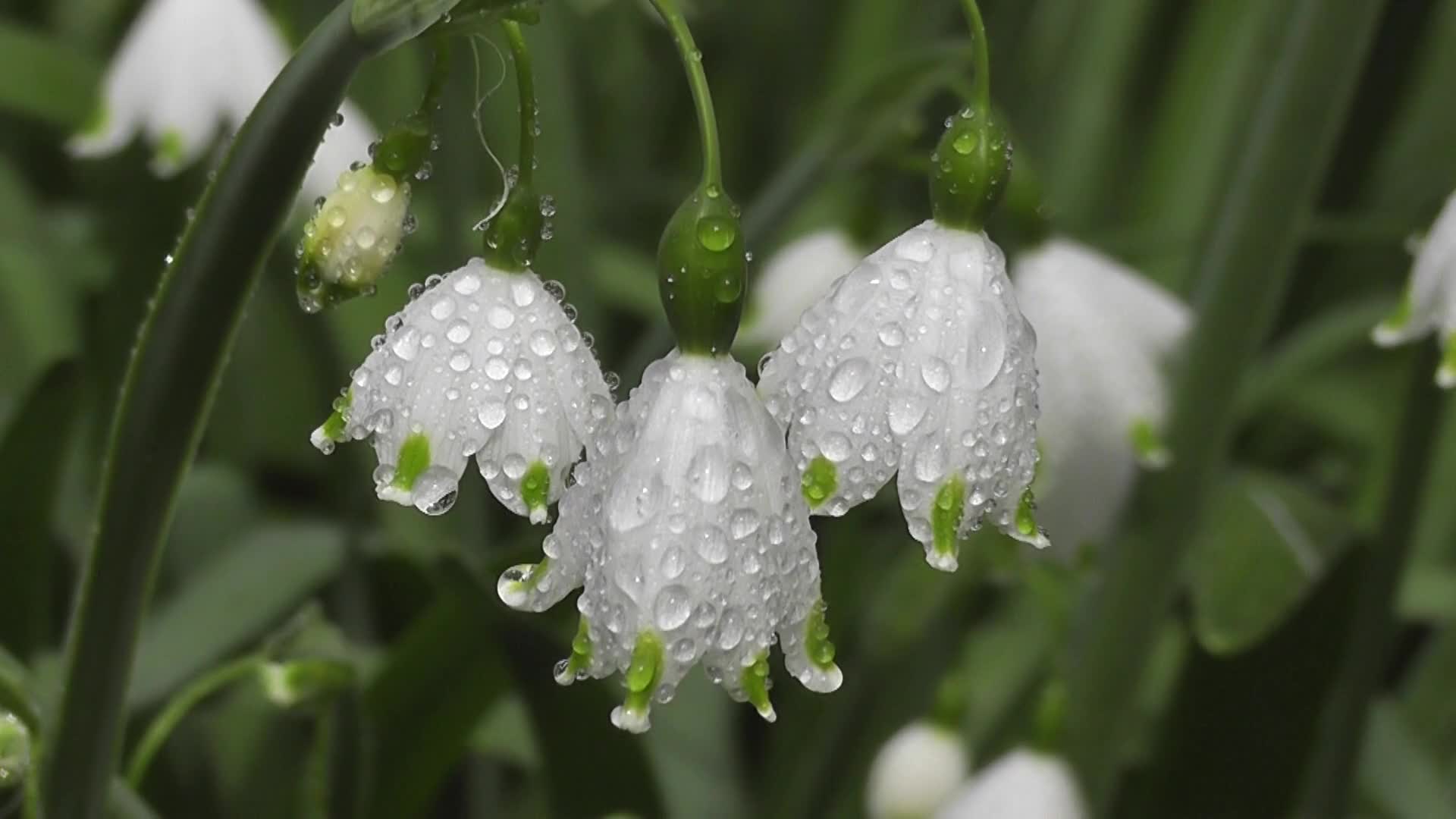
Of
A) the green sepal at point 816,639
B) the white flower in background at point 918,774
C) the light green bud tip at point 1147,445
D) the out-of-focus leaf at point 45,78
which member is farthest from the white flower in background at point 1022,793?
the out-of-focus leaf at point 45,78

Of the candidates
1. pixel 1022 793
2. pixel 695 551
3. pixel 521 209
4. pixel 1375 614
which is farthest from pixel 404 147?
pixel 1375 614

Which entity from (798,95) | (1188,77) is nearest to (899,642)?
(798,95)

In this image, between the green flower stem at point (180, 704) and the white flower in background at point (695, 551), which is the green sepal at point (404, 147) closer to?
the white flower in background at point (695, 551)

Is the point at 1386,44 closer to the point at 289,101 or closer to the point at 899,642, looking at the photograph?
the point at 899,642

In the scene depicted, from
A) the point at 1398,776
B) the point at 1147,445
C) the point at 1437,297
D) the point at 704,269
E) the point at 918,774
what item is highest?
the point at 704,269

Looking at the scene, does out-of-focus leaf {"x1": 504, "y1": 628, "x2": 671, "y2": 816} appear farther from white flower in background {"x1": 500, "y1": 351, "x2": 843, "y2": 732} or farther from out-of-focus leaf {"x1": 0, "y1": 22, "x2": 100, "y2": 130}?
out-of-focus leaf {"x1": 0, "y1": 22, "x2": 100, "y2": 130}

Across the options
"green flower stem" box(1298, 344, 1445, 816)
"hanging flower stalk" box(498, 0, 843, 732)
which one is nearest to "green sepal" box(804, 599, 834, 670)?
"hanging flower stalk" box(498, 0, 843, 732)

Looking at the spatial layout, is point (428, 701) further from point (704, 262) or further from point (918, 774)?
point (704, 262)
